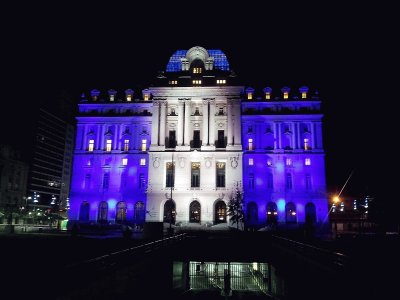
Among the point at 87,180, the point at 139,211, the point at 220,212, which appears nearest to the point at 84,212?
the point at 87,180

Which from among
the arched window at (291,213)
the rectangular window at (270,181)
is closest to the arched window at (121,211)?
the rectangular window at (270,181)

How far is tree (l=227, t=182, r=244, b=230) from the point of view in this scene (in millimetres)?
57125

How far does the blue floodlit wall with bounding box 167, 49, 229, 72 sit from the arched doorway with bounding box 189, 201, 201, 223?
26.8 m

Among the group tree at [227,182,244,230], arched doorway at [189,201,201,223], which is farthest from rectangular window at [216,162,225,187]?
arched doorway at [189,201,201,223]

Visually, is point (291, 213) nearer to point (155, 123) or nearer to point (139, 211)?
point (139, 211)

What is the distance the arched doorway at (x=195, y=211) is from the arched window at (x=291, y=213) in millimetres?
16017

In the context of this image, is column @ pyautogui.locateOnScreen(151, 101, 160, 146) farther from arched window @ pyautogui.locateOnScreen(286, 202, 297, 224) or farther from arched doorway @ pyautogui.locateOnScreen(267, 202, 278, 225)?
arched window @ pyautogui.locateOnScreen(286, 202, 297, 224)

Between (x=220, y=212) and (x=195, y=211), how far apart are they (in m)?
4.49

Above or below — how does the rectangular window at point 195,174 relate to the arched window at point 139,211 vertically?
above

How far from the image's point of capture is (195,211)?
6425 centimetres

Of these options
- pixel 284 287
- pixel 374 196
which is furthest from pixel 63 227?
pixel 374 196

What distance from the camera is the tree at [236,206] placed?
57.1 metres

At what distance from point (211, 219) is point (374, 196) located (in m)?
27.2

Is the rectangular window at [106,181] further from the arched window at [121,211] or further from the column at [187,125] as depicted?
the column at [187,125]
